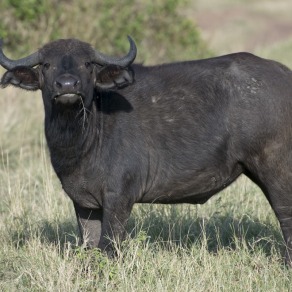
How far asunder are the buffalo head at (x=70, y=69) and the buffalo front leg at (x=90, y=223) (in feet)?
3.33

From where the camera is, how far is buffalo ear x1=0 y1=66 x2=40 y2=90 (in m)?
6.75

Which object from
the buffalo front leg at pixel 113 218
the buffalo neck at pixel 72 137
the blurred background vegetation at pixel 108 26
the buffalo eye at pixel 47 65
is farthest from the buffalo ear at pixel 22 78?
the blurred background vegetation at pixel 108 26

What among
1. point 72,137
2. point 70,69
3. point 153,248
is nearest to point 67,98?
point 70,69

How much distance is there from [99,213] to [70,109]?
3.45 ft

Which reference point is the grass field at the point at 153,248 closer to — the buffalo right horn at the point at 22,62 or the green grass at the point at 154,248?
the green grass at the point at 154,248

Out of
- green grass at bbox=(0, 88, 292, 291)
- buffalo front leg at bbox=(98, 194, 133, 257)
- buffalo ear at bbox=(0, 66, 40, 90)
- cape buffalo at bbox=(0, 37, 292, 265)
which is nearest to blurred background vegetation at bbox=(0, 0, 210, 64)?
green grass at bbox=(0, 88, 292, 291)

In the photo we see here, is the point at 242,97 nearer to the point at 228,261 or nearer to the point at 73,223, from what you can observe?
the point at 228,261

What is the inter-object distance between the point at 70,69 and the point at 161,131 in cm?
95

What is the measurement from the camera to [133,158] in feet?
22.1

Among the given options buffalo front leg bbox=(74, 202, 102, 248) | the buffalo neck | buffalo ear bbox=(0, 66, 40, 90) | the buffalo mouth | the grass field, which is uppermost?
buffalo ear bbox=(0, 66, 40, 90)

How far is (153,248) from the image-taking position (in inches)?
274

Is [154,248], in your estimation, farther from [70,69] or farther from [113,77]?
[70,69]

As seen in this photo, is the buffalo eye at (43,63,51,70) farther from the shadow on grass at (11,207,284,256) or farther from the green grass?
the shadow on grass at (11,207,284,256)

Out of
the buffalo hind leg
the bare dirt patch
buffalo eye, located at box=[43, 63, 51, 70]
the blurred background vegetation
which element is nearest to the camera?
buffalo eye, located at box=[43, 63, 51, 70]
